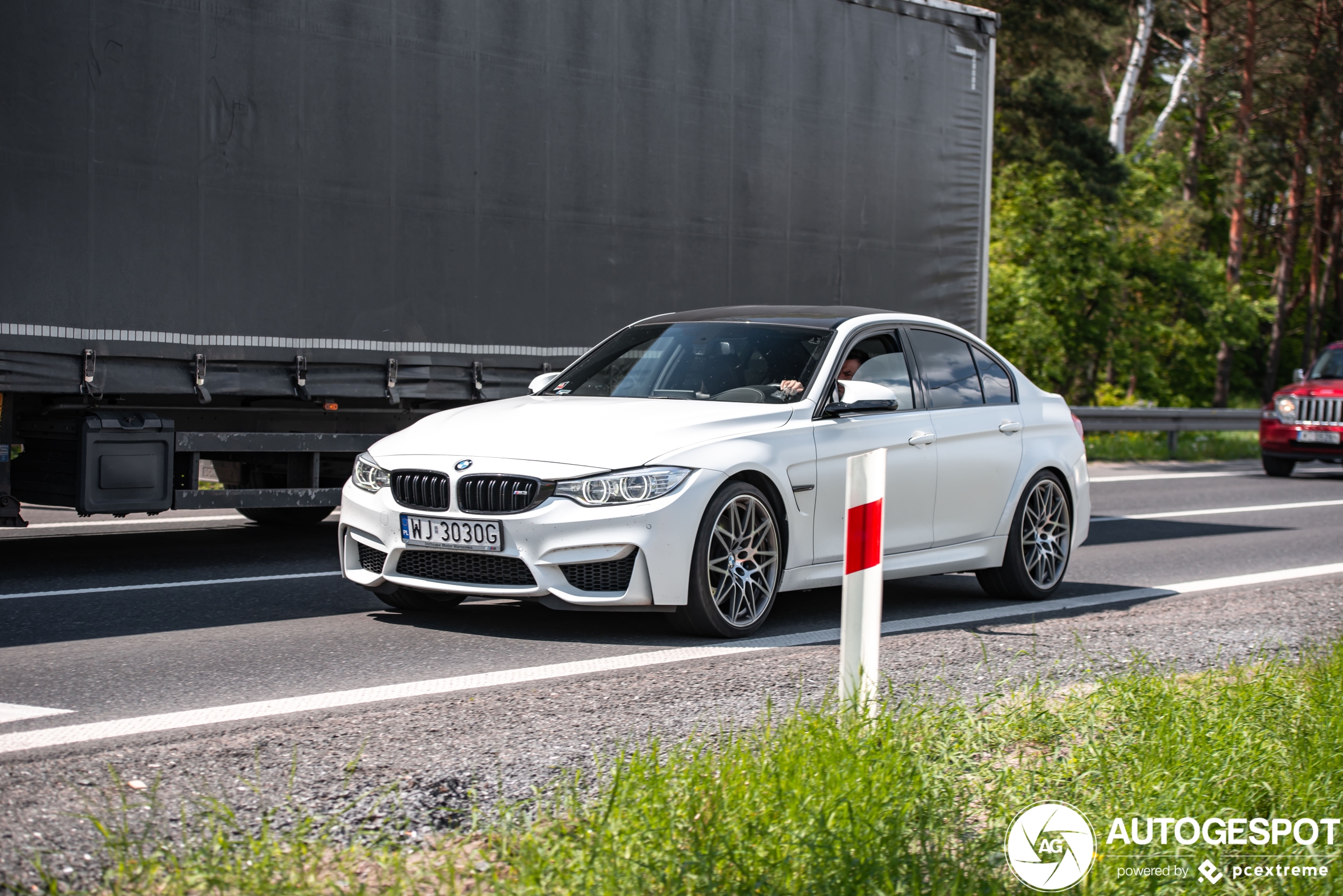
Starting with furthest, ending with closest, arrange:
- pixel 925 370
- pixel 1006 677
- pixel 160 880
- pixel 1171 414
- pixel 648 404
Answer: pixel 1171 414, pixel 925 370, pixel 648 404, pixel 1006 677, pixel 160 880

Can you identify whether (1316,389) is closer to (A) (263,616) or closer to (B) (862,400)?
(B) (862,400)

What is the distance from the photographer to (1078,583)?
9.30 meters

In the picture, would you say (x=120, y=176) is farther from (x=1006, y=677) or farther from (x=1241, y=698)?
(x=1241, y=698)

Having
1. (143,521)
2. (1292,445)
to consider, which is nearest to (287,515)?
(143,521)

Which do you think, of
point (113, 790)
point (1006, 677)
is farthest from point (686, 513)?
point (113, 790)

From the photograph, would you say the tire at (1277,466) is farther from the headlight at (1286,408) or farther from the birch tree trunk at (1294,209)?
the birch tree trunk at (1294,209)

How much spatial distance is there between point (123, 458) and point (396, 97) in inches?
111

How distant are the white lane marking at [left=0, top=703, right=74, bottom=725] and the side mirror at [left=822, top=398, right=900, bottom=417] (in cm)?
374

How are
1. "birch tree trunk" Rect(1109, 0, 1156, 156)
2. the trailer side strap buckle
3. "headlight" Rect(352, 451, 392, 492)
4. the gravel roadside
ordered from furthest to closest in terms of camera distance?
"birch tree trunk" Rect(1109, 0, 1156, 156) → the trailer side strap buckle → "headlight" Rect(352, 451, 392, 492) → the gravel roadside

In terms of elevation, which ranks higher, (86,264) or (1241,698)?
(86,264)

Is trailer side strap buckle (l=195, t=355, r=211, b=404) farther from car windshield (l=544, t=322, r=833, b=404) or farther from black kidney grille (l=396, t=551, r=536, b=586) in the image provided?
black kidney grille (l=396, t=551, r=536, b=586)

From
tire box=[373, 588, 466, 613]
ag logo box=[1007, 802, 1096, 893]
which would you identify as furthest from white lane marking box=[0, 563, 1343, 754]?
ag logo box=[1007, 802, 1096, 893]

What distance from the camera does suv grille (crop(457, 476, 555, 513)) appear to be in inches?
251

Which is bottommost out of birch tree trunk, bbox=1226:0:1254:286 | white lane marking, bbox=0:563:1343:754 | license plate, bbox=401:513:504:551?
white lane marking, bbox=0:563:1343:754
